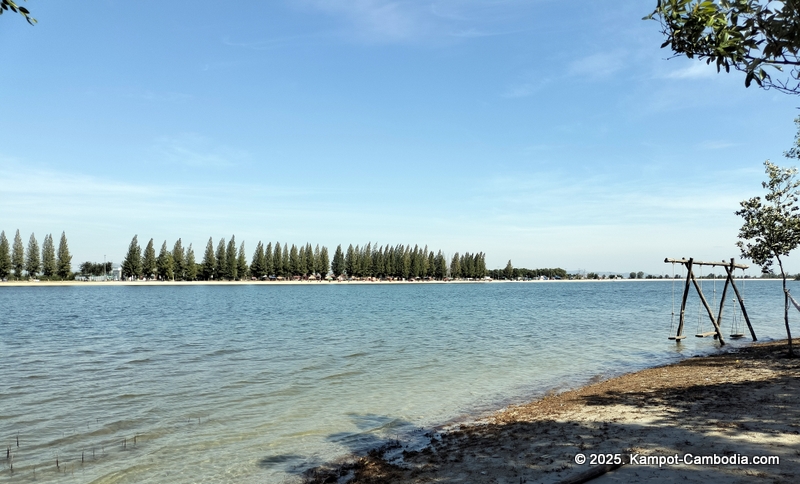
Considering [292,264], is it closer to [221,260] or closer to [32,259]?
[221,260]

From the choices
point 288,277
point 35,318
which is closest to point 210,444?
point 35,318

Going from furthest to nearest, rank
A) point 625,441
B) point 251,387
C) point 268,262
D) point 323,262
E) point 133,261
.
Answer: point 323,262 < point 268,262 < point 133,261 < point 251,387 < point 625,441

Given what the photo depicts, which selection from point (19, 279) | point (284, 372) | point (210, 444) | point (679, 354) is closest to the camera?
point (210, 444)

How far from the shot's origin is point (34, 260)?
317ft

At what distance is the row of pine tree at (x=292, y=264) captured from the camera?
375 feet

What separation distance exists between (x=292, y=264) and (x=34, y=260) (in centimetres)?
6057

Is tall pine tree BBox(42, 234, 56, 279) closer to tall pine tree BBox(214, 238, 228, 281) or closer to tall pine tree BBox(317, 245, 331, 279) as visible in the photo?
tall pine tree BBox(214, 238, 228, 281)

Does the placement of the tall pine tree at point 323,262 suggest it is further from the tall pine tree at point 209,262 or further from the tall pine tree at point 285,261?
the tall pine tree at point 209,262

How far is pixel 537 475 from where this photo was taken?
20.8 ft

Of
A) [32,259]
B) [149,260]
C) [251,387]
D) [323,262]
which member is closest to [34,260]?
[32,259]

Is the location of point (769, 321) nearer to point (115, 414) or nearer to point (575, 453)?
point (575, 453)

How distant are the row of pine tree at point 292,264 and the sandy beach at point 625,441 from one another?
118 meters

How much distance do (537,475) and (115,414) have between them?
10.1 metres

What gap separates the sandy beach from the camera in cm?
604
